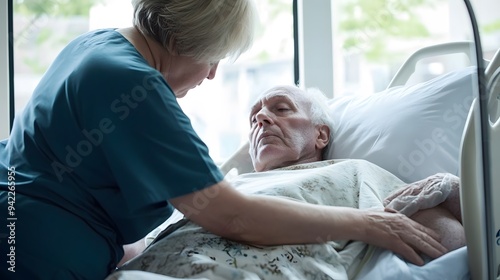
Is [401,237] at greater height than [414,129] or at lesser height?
lesser

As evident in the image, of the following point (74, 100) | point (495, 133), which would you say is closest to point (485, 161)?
point (495, 133)

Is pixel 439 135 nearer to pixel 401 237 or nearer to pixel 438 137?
pixel 438 137

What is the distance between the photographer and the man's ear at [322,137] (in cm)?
201

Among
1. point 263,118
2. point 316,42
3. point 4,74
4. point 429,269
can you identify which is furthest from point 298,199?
point 4,74

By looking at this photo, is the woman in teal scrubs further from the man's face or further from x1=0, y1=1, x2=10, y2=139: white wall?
x1=0, y1=1, x2=10, y2=139: white wall

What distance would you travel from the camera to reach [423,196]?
1.45 m

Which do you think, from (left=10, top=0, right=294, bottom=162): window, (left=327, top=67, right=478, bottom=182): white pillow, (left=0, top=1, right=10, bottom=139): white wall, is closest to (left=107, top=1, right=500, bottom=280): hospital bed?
(left=327, top=67, right=478, bottom=182): white pillow

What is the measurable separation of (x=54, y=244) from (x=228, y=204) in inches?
14.5

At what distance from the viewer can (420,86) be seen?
6.48 feet
